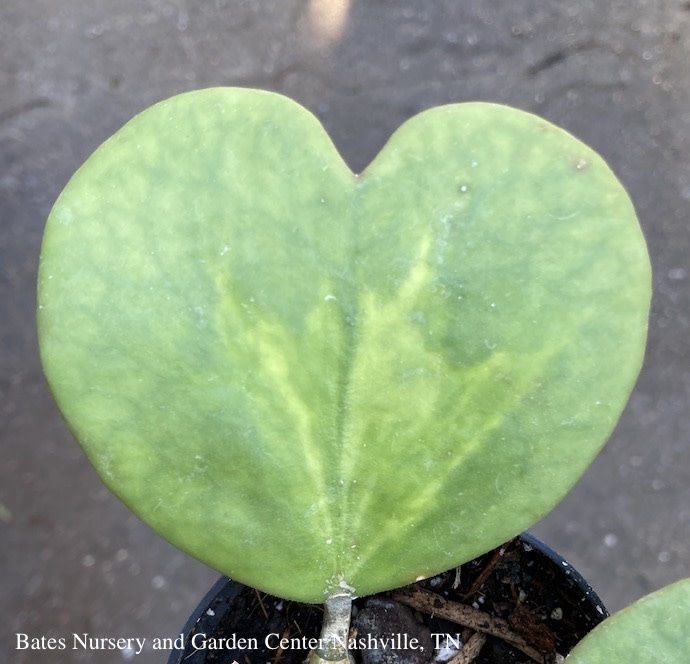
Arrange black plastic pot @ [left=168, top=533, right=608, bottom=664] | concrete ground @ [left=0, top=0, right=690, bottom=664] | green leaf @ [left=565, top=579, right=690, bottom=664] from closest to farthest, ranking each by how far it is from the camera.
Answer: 1. green leaf @ [left=565, top=579, right=690, bottom=664]
2. black plastic pot @ [left=168, top=533, right=608, bottom=664]
3. concrete ground @ [left=0, top=0, right=690, bottom=664]

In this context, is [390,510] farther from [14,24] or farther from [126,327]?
[14,24]

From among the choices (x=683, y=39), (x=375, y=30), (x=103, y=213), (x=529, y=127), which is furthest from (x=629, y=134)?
(x=103, y=213)

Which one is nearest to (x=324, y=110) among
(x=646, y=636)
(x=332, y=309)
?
(x=332, y=309)

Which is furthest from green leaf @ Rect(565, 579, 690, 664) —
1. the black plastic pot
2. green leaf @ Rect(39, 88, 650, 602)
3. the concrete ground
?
the concrete ground

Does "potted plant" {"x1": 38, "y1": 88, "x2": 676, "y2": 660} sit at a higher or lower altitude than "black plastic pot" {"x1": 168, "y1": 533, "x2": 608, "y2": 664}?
higher

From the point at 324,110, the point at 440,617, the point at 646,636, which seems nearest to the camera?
the point at 646,636

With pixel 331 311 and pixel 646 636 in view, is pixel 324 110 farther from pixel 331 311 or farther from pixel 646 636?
pixel 646 636

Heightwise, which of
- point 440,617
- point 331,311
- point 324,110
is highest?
point 331,311

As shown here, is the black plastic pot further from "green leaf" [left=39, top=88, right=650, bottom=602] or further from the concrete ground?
the concrete ground
